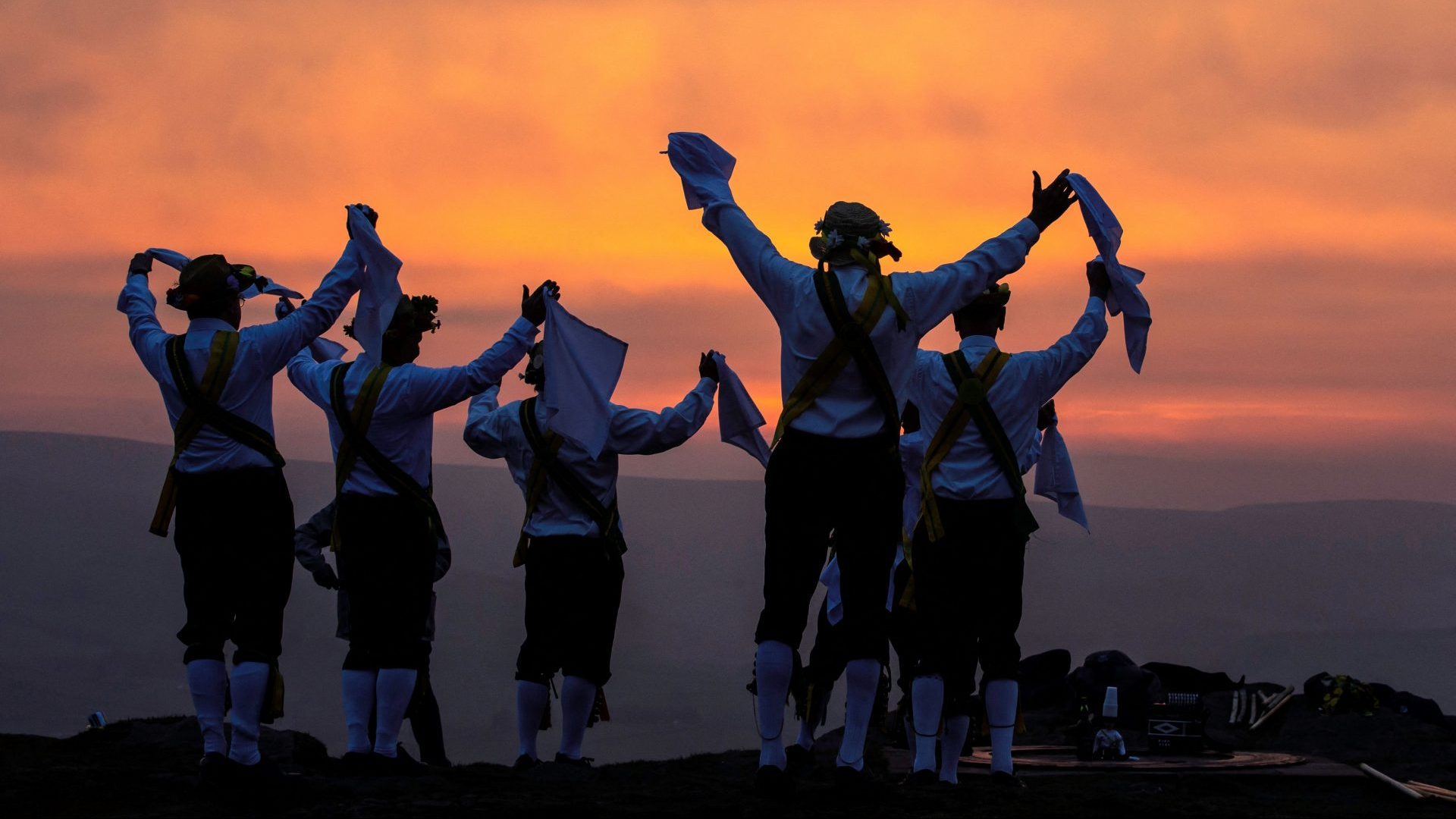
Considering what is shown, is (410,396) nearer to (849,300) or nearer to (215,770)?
(215,770)

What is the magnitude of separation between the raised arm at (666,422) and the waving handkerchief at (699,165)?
170cm

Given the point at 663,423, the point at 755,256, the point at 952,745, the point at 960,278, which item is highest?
the point at 755,256

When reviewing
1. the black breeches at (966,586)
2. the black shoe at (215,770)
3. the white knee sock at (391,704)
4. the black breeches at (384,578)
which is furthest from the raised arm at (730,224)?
the black shoe at (215,770)

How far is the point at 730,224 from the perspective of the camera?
23.5ft

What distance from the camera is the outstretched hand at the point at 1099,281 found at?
8.50 m

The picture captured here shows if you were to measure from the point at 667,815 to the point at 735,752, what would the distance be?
15.1 feet

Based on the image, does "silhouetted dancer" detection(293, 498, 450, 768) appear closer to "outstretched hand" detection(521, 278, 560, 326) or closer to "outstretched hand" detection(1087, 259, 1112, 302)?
"outstretched hand" detection(521, 278, 560, 326)

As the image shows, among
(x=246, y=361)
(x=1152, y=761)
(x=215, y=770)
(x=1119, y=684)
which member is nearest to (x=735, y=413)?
(x=246, y=361)

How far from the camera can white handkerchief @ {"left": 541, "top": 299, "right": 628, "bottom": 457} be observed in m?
8.76

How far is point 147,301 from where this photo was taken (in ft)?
26.7

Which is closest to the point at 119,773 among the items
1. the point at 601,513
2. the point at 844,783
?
the point at 601,513

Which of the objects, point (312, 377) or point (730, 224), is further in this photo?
point (312, 377)

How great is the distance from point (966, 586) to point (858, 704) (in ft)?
4.78

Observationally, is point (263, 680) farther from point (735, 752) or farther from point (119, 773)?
point (735, 752)
